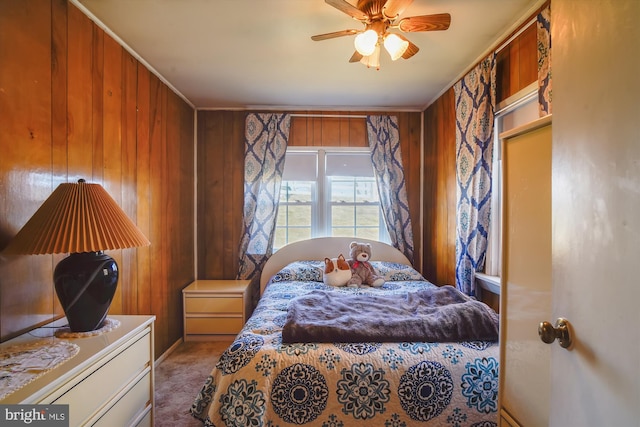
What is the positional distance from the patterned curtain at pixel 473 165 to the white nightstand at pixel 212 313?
2096mm

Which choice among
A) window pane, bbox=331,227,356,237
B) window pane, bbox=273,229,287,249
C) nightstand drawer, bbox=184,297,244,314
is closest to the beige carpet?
nightstand drawer, bbox=184,297,244,314

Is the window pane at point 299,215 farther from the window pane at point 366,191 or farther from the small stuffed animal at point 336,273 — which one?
the small stuffed animal at point 336,273

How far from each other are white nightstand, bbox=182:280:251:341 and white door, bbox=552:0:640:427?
2743mm

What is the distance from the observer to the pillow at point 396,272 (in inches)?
121

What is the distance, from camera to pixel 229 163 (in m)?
3.61

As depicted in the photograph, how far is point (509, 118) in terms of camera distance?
224 centimetres

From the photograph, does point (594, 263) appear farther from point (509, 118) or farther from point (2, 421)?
point (509, 118)

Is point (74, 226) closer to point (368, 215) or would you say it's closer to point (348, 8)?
point (348, 8)

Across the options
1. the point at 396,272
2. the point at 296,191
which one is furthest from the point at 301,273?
the point at 296,191

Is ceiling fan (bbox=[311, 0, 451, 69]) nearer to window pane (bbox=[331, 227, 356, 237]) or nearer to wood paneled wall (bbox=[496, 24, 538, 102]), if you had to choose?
wood paneled wall (bbox=[496, 24, 538, 102])

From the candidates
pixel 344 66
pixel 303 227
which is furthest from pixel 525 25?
pixel 303 227

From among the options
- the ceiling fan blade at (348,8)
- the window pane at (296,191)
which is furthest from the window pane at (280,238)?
the ceiling fan blade at (348,8)

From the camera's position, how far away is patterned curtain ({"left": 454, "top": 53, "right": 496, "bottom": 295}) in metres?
2.28

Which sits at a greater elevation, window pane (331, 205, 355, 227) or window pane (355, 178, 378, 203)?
window pane (355, 178, 378, 203)
